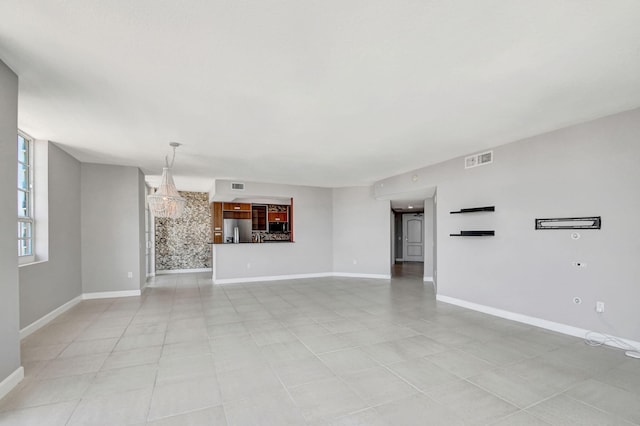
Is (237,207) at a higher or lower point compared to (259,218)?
higher

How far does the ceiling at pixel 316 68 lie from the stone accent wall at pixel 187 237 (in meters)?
5.46

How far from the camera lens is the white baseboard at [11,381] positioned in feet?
7.77

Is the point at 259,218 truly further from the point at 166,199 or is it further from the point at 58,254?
the point at 58,254

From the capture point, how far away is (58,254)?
477cm

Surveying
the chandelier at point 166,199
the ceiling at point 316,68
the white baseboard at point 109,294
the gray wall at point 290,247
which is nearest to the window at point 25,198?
the ceiling at point 316,68

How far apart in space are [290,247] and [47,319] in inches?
198

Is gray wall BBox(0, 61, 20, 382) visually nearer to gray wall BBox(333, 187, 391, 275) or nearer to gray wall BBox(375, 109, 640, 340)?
gray wall BBox(375, 109, 640, 340)

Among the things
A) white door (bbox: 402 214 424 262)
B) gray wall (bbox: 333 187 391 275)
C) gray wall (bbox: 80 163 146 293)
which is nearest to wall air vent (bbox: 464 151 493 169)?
gray wall (bbox: 333 187 391 275)

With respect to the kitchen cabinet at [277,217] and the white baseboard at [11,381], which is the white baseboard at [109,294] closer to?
the white baseboard at [11,381]

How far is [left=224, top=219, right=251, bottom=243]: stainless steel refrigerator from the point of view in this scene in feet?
29.3

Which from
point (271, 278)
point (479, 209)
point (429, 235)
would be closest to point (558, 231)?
point (479, 209)

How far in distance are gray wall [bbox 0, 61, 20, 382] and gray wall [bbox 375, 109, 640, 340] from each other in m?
5.72

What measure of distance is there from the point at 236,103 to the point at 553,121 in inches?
146

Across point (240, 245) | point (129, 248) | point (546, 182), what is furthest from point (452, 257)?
point (129, 248)
